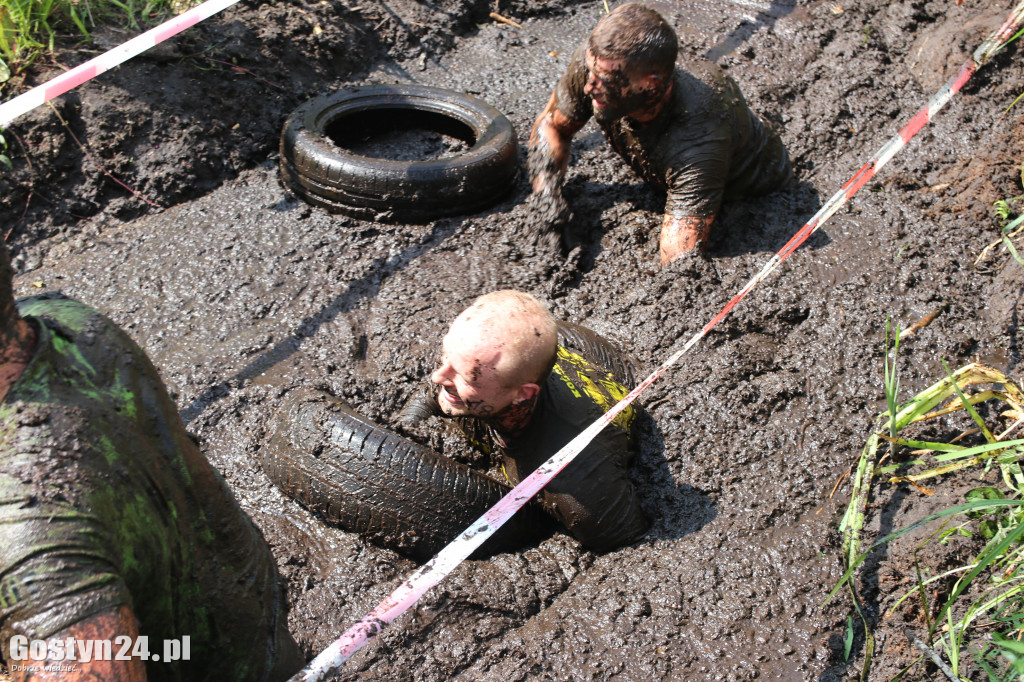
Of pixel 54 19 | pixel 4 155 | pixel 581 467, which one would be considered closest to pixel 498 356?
pixel 581 467

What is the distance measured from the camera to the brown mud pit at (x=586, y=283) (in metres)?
2.64

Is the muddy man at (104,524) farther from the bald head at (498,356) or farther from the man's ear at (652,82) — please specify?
the man's ear at (652,82)

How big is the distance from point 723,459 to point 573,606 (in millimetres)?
920

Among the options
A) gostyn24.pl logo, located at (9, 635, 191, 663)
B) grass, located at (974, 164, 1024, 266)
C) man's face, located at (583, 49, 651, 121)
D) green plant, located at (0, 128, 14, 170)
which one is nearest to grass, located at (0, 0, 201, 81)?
green plant, located at (0, 128, 14, 170)

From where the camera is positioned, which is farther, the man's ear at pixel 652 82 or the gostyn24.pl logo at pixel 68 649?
the man's ear at pixel 652 82

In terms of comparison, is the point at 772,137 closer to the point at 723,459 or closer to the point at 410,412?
the point at 723,459

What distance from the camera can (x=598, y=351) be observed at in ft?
10.9

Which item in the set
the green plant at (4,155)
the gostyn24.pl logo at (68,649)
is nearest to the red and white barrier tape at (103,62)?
the green plant at (4,155)

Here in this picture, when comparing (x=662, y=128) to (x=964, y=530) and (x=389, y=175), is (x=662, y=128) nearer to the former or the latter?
(x=389, y=175)

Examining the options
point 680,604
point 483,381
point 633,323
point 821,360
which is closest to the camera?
→ point 483,381

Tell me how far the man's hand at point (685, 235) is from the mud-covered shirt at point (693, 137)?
0.13 ft

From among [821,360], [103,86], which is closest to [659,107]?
[821,360]

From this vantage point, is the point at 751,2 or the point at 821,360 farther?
the point at 751,2

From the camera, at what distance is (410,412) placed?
3.18 metres
